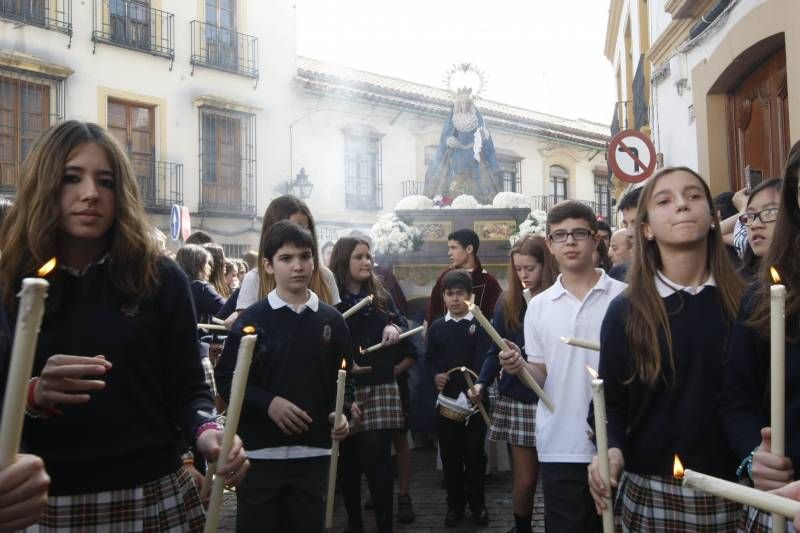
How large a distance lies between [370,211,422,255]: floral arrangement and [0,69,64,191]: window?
35.9 ft

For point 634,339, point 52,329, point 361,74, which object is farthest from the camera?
point 361,74

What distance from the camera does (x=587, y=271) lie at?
386cm

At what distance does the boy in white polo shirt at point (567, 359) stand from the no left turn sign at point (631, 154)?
553 cm

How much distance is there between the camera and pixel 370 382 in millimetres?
5512

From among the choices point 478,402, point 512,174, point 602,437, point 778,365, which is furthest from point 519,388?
point 512,174

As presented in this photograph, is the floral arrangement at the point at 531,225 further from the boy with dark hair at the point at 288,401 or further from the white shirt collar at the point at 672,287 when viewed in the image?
the white shirt collar at the point at 672,287

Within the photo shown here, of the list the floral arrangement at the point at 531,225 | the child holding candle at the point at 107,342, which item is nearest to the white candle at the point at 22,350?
the child holding candle at the point at 107,342

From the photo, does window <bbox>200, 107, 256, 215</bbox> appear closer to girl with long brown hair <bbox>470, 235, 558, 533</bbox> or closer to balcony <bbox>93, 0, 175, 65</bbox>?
balcony <bbox>93, 0, 175, 65</bbox>

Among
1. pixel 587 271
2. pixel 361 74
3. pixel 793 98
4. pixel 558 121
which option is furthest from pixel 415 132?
pixel 587 271

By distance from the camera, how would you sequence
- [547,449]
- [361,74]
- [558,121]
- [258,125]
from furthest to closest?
[558,121]
[361,74]
[258,125]
[547,449]

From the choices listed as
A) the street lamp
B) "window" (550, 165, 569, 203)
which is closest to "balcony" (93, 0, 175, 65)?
the street lamp

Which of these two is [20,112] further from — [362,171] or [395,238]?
[395,238]

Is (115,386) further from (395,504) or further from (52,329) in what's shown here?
(395,504)

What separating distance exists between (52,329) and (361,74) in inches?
991
